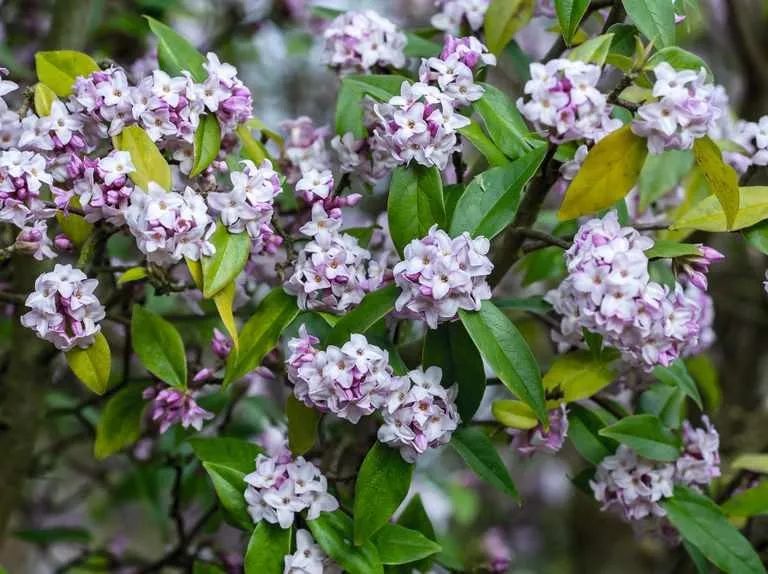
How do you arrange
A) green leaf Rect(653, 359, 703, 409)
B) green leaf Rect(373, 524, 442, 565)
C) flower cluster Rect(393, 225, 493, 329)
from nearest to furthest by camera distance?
flower cluster Rect(393, 225, 493, 329) < green leaf Rect(373, 524, 442, 565) < green leaf Rect(653, 359, 703, 409)

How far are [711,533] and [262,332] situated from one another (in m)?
0.44

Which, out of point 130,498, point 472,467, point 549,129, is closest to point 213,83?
point 549,129

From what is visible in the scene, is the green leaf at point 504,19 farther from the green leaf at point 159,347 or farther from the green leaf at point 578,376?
the green leaf at point 159,347

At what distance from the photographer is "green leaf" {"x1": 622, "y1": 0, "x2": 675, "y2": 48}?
785 millimetres

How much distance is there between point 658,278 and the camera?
888mm

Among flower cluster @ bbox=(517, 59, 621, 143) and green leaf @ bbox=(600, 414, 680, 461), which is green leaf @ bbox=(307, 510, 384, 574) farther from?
flower cluster @ bbox=(517, 59, 621, 143)

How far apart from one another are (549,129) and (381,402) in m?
0.25

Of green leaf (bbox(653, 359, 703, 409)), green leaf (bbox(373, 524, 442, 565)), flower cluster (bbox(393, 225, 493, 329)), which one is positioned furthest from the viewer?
green leaf (bbox(653, 359, 703, 409))

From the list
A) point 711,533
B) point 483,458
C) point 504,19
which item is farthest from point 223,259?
point 711,533

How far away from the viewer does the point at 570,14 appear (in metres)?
0.80

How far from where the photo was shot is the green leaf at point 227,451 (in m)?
0.86

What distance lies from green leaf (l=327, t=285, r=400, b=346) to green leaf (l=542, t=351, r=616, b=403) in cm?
21

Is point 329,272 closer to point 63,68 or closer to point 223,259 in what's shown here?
point 223,259

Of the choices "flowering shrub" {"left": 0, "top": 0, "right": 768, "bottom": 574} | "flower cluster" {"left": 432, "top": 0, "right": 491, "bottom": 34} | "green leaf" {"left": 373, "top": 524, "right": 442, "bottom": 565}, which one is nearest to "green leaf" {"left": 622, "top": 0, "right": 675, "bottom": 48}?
"flowering shrub" {"left": 0, "top": 0, "right": 768, "bottom": 574}
